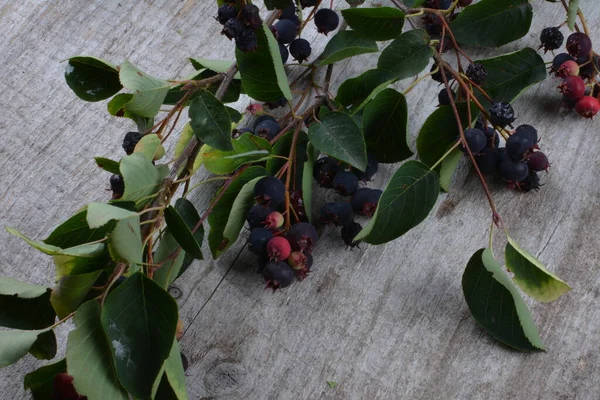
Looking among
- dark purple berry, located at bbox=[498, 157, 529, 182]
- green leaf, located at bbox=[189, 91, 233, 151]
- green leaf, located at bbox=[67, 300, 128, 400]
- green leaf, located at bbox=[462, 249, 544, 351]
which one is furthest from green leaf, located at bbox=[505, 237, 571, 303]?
green leaf, located at bbox=[67, 300, 128, 400]

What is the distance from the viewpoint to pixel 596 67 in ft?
3.43

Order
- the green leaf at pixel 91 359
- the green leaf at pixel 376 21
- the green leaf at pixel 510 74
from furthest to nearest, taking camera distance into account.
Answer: the green leaf at pixel 510 74 → the green leaf at pixel 376 21 → the green leaf at pixel 91 359

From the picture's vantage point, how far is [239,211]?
860 mm

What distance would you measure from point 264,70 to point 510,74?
36 cm

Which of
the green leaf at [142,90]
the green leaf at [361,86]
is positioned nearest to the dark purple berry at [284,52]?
the green leaf at [361,86]

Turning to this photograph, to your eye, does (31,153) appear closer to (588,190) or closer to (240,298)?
(240,298)

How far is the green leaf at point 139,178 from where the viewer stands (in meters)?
0.75

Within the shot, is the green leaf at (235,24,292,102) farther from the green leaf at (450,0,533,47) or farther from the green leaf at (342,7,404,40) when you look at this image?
the green leaf at (450,0,533,47)

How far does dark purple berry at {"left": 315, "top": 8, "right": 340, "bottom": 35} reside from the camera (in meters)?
1.04

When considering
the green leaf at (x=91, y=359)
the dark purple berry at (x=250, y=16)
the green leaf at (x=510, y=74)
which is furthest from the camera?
the green leaf at (x=510, y=74)

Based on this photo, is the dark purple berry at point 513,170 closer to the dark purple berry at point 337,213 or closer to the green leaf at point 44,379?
the dark purple berry at point 337,213

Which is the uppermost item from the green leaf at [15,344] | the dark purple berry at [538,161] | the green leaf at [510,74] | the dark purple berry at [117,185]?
the green leaf at [15,344]

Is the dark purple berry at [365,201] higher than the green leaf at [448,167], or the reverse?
the dark purple berry at [365,201]

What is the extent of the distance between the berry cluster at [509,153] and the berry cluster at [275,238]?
0.80 ft
